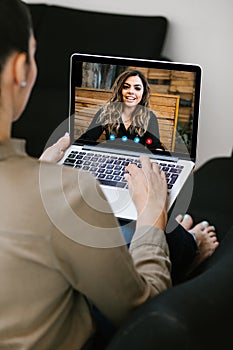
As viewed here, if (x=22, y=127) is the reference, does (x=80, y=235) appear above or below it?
above

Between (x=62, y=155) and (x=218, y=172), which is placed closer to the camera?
(x=62, y=155)

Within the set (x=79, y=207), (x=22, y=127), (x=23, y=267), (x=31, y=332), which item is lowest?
(x=22, y=127)

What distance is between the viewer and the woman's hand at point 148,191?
50.4 inches

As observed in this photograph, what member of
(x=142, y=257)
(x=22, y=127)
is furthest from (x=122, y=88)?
(x=22, y=127)

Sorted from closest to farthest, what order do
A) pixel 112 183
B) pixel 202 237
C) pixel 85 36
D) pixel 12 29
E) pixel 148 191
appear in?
pixel 12 29, pixel 148 191, pixel 112 183, pixel 202 237, pixel 85 36

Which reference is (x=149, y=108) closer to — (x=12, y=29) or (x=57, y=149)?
(x=57, y=149)

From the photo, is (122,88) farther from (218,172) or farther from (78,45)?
(78,45)

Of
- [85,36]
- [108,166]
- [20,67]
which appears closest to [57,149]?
[108,166]

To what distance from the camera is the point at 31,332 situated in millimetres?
1065

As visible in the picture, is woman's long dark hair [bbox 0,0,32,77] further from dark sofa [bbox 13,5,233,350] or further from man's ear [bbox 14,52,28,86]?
dark sofa [bbox 13,5,233,350]

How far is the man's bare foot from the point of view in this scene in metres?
1.51

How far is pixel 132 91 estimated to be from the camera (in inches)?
60.5

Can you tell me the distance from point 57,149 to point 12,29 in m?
0.64

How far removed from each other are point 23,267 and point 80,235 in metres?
0.10
